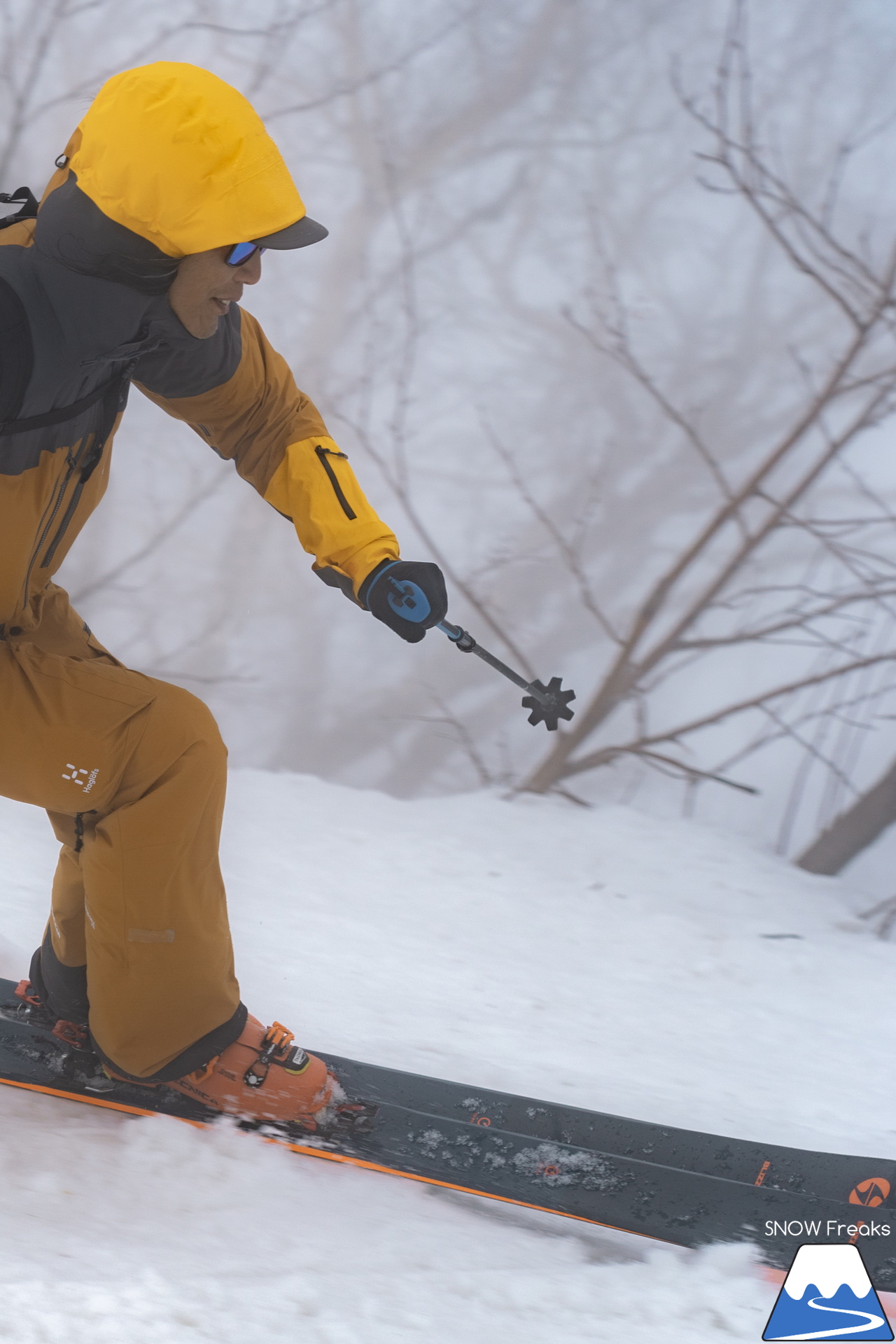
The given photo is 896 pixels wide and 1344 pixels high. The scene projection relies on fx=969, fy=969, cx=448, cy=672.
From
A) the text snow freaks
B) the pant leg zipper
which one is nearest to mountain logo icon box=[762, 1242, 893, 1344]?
the text snow freaks

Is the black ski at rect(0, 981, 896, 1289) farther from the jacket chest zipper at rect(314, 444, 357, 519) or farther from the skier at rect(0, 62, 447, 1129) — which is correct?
the jacket chest zipper at rect(314, 444, 357, 519)

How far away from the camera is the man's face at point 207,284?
3.88 feet

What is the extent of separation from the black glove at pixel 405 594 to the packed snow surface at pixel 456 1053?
2.65 feet

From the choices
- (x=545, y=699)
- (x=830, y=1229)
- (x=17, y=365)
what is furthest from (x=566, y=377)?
(x=830, y=1229)

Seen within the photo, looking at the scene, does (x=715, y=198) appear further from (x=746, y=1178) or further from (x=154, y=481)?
(x=746, y=1178)

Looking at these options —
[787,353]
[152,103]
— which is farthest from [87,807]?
Answer: [787,353]

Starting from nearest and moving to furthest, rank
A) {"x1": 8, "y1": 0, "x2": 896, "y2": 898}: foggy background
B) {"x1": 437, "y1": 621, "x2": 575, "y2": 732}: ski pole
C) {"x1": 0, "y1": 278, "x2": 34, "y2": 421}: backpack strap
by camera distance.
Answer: {"x1": 0, "y1": 278, "x2": 34, "y2": 421}: backpack strap
{"x1": 437, "y1": 621, "x2": 575, "y2": 732}: ski pole
{"x1": 8, "y1": 0, "x2": 896, "y2": 898}: foggy background

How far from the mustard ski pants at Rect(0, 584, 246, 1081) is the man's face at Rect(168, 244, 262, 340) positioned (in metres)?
0.45

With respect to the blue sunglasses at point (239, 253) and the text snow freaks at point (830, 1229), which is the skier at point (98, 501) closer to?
the blue sunglasses at point (239, 253)

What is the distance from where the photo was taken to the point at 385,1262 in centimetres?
125

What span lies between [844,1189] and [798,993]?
0.97 metres

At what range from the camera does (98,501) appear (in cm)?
134

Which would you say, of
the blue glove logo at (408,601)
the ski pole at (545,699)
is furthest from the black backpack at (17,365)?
the ski pole at (545,699)

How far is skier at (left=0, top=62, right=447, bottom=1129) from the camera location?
1.10 metres
